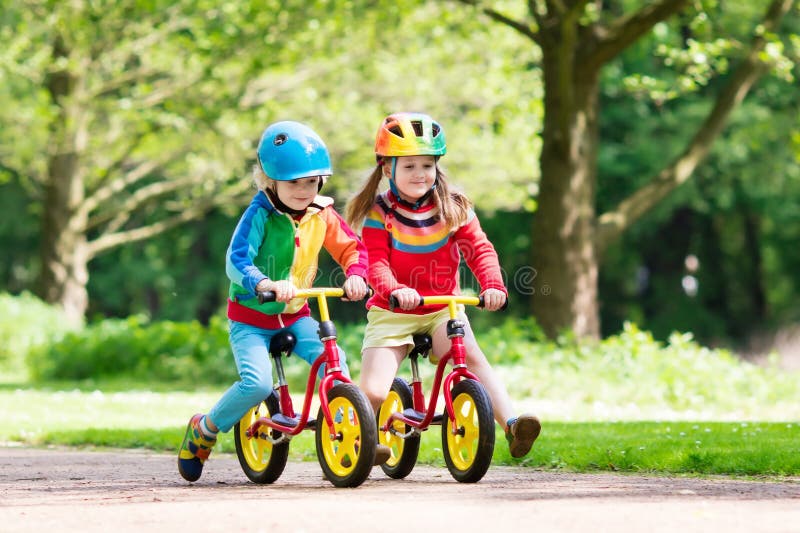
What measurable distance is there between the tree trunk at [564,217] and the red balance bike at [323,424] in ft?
29.0

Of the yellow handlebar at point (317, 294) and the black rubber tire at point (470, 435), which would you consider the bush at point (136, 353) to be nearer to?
the black rubber tire at point (470, 435)

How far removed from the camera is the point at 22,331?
20.0 m

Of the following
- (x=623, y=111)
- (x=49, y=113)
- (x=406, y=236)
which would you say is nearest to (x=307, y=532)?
(x=406, y=236)

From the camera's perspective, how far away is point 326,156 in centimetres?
630

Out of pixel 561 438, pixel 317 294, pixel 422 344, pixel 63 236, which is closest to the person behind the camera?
pixel 317 294

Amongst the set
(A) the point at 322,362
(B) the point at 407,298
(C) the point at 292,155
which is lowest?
(A) the point at 322,362

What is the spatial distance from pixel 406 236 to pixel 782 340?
49.4ft

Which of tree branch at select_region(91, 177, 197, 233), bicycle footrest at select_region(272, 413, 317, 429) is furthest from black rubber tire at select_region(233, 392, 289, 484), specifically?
tree branch at select_region(91, 177, 197, 233)

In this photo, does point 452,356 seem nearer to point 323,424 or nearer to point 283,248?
point 323,424

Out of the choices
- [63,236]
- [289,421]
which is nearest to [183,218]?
[63,236]

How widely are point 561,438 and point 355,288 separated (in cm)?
312

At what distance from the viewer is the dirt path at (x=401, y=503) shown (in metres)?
4.67

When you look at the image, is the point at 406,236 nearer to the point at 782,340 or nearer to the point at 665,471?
the point at 665,471

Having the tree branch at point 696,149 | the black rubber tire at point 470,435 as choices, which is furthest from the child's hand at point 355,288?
the tree branch at point 696,149
